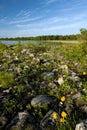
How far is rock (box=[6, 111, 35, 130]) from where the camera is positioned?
428 centimetres

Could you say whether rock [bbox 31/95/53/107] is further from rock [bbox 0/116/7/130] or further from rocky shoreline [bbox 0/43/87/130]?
rock [bbox 0/116/7/130]

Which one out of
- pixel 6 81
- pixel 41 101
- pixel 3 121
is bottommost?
pixel 3 121

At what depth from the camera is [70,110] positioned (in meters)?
4.80

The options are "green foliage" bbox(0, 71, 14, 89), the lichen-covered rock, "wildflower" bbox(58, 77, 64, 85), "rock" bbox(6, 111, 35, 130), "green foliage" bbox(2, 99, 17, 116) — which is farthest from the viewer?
"green foliage" bbox(0, 71, 14, 89)

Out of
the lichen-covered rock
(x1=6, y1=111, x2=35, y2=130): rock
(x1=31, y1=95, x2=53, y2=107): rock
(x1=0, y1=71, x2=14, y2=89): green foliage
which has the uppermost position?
(x1=0, y1=71, x2=14, y2=89): green foliage

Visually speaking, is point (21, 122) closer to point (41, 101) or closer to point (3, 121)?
point (3, 121)

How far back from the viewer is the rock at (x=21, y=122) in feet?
14.1

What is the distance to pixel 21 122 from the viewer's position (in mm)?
4395

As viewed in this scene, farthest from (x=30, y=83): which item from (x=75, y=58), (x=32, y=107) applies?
(x=75, y=58)

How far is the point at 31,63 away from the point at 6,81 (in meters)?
2.97

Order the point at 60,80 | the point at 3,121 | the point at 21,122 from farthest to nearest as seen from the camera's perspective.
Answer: the point at 60,80, the point at 3,121, the point at 21,122

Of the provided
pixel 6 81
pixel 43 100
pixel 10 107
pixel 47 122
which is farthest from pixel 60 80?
pixel 47 122

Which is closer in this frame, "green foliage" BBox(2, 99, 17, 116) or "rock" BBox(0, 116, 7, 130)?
"rock" BBox(0, 116, 7, 130)

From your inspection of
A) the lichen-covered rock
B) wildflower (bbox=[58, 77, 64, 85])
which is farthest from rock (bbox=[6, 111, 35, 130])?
wildflower (bbox=[58, 77, 64, 85])
